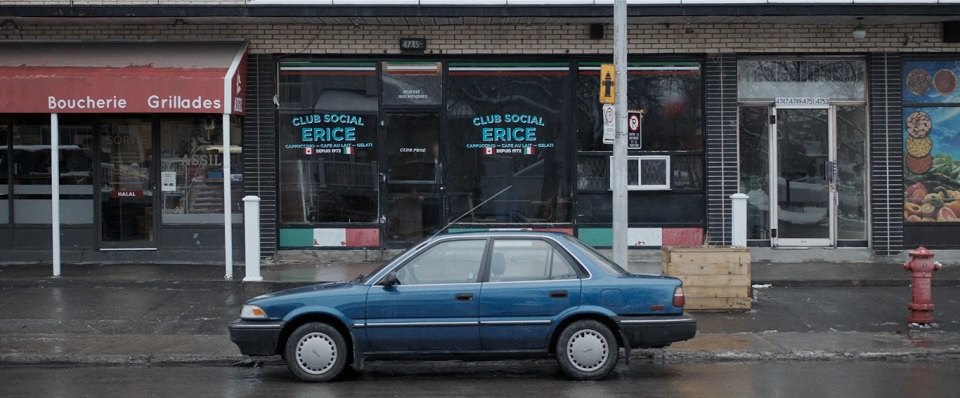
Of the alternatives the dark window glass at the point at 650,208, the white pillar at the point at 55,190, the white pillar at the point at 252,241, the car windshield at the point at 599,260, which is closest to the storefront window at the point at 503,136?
the dark window glass at the point at 650,208

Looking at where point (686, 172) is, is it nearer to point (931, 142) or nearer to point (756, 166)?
point (756, 166)

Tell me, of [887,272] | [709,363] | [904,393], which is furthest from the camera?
[887,272]

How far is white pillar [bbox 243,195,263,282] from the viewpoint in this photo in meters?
13.4

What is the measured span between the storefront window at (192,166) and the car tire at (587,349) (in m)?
8.80

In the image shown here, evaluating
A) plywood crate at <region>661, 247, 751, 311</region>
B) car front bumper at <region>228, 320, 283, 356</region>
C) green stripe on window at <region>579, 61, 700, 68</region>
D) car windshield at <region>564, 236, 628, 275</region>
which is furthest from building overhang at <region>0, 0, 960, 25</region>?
car front bumper at <region>228, 320, 283, 356</region>

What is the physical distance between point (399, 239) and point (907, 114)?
8.38 meters

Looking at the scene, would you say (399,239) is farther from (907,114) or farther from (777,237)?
(907,114)

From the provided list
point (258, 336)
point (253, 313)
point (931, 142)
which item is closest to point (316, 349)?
point (258, 336)

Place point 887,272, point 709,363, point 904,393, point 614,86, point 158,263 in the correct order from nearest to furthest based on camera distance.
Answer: point 904,393 → point 709,363 → point 614,86 → point 887,272 → point 158,263

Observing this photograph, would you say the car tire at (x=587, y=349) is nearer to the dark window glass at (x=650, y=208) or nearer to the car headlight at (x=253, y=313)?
the car headlight at (x=253, y=313)

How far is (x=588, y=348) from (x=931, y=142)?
10035 mm

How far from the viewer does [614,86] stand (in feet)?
40.6

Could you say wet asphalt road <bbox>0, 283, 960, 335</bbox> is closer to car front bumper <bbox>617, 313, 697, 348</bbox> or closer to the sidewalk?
the sidewalk

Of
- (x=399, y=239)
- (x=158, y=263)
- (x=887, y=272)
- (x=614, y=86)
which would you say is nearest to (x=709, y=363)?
(x=614, y=86)
